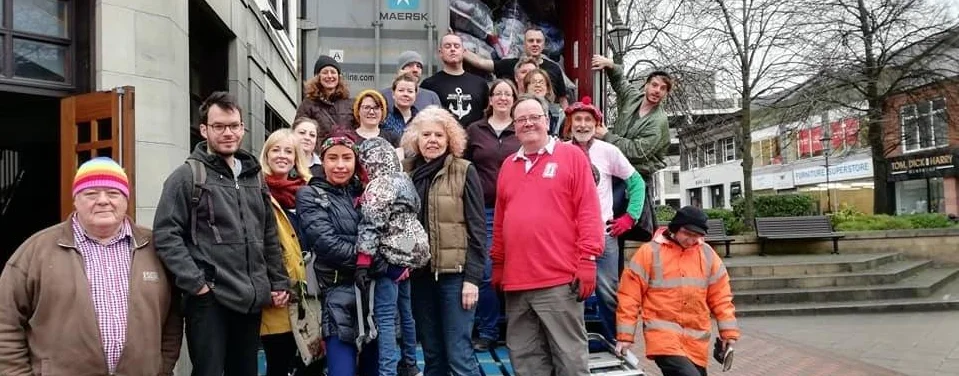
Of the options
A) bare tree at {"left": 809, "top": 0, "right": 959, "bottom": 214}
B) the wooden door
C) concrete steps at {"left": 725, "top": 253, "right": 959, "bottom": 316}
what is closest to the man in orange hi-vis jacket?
the wooden door

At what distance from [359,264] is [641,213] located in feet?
7.31

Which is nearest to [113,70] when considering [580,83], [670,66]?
[580,83]

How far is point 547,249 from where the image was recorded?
4.08m

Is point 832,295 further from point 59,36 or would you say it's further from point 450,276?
point 59,36

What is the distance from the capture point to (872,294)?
1252 cm

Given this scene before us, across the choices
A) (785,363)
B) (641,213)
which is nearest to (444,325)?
(641,213)

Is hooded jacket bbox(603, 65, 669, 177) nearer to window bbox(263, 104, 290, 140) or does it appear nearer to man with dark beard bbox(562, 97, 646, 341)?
man with dark beard bbox(562, 97, 646, 341)

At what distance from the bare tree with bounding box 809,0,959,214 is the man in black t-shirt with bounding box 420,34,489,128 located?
17427mm

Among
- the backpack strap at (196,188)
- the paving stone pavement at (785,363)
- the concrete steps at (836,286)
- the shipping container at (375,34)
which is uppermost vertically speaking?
the shipping container at (375,34)

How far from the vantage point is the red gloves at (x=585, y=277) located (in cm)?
404

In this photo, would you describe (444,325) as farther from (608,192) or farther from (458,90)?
(458,90)

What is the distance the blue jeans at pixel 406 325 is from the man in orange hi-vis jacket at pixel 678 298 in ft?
4.27

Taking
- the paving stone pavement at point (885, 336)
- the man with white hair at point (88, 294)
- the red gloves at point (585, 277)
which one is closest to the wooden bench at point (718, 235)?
the paving stone pavement at point (885, 336)

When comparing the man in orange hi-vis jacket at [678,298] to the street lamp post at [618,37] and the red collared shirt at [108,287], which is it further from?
the street lamp post at [618,37]
